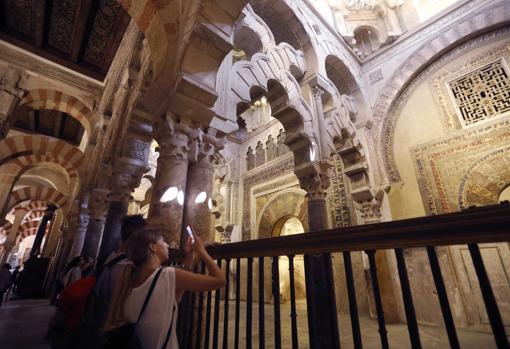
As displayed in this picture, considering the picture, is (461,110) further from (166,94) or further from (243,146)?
(243,146)

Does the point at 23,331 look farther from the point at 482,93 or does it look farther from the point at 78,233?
the point at 482,93

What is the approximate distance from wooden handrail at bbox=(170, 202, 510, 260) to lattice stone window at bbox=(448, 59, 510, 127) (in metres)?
5.87

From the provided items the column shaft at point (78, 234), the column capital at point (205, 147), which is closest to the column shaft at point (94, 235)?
the column shaft at point (78, 234)

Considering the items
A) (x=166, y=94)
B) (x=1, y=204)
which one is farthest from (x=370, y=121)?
(x=1, y=204)

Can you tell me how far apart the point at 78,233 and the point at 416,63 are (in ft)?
34.5

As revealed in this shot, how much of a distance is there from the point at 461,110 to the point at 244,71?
16.3 feet

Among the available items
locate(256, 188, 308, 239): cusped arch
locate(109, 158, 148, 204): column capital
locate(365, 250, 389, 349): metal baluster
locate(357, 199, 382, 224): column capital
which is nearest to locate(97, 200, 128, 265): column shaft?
locate(109, 158, 148, 204): column capital

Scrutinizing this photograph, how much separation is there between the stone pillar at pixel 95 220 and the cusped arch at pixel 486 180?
723 cm

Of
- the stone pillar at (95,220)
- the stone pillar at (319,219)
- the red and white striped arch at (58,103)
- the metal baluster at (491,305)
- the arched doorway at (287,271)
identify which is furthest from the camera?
the arched doorway at (287,271)

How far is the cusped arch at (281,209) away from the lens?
759 centimetres

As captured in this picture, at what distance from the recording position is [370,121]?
6.21m

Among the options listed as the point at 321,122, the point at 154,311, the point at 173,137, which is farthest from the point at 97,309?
the point at 321,122

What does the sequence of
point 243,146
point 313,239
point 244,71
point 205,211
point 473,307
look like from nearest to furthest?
point 313,239 → point 205,211 → point 244,71 → point 473,307 → point 243,146

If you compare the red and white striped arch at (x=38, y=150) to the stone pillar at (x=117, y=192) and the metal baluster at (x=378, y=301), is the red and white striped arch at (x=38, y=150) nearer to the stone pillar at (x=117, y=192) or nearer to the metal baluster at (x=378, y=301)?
the stone pillar at (x=117, y=192)
